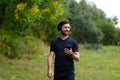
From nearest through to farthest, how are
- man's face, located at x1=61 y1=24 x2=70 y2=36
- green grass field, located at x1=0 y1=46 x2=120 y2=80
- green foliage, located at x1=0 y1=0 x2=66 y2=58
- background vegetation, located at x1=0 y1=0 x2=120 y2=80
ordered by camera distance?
man's face, located at x1=61 y1=24 x2=70 y2=36 < green foliage, located at x1=0 y1=0 x2=66 y2=58 < background vegetation, located at x1=0 y1=0 x2=120 y2=80 < green grass field, located at x1=0 y1=46 x2=120 y2=80

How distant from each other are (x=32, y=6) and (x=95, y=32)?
125ft

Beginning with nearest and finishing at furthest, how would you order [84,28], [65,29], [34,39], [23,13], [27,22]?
[65,29], [23,13], [27,22], [34,39], [84,28]

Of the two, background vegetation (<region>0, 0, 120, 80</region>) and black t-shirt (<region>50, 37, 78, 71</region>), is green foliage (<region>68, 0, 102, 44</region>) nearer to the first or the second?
background vegetation (<region>0, 0, 120, 80</region>)

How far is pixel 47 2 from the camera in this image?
16391 mm

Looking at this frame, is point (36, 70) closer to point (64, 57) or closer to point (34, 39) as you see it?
point (34, 39)

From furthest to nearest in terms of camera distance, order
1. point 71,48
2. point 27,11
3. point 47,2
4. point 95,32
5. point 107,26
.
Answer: point 107,26 → point 95,32 → point 47,2 → point 27,11 → point 71,48

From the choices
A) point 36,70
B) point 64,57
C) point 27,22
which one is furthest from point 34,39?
point 64,57

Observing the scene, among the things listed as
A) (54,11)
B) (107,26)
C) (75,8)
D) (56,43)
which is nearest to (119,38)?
(107,26)

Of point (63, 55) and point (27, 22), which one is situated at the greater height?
point (27, 22)

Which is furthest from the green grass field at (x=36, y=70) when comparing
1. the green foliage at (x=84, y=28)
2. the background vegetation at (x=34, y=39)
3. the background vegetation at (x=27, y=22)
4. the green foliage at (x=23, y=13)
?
the green foliage at (x=84, y=28)

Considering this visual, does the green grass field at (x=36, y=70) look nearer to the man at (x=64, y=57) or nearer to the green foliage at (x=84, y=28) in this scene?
the man at (x=64, y=57)

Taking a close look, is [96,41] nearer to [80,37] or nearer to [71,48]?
[80,37]

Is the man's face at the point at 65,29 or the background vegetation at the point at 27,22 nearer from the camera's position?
the man's face at the point at 65,29

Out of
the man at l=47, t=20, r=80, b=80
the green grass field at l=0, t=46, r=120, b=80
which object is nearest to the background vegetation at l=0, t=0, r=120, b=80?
the green grass field at l=0, t=46, r=120, b=80
